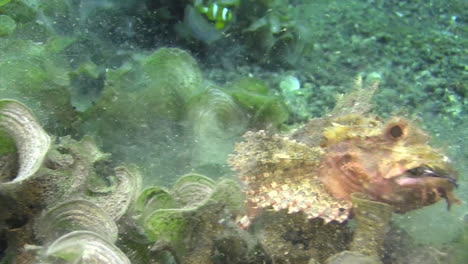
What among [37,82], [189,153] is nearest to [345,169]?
[189,153]

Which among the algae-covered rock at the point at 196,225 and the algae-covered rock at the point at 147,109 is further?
the algae-covered rock at the point at 147,109

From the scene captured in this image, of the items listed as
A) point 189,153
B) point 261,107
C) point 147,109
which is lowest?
point 189,153

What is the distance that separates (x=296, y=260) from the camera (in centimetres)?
173

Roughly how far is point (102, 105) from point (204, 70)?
236cm

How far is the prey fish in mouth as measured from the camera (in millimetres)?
1701

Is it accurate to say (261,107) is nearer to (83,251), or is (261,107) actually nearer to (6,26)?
(83,251)

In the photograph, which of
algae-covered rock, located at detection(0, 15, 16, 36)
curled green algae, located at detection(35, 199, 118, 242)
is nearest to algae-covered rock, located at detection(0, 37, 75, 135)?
algae-covered rock, located at detection(0, 15, 16, 36)

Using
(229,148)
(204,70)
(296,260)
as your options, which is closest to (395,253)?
(296,260)

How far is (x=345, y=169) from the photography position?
1851 millimetres

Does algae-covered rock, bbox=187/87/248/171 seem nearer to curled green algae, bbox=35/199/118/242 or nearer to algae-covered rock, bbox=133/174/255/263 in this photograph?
algae-covered rock, bbox=133/174/255/263

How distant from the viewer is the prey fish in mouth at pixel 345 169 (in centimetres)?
170

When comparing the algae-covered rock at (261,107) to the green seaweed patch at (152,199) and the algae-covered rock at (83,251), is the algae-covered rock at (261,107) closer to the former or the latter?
the green seaweed patch at (152,199)

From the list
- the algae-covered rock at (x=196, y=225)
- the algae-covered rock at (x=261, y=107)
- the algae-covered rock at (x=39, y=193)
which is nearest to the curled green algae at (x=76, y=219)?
the algae-covered rock at (x=39, y=193)

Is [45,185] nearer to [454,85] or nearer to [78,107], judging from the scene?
[78,107]
